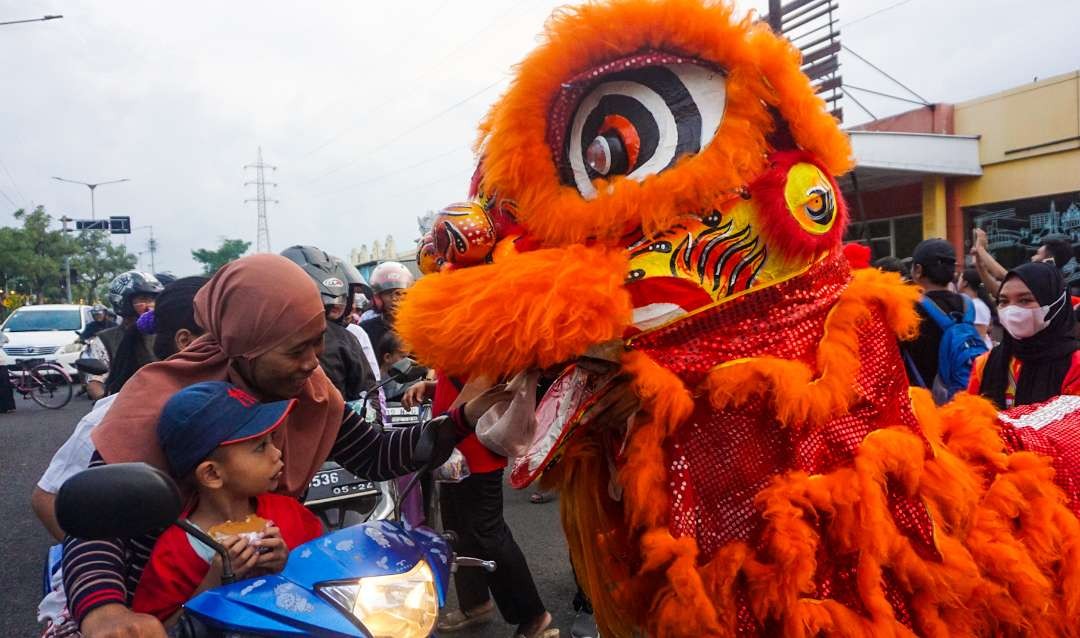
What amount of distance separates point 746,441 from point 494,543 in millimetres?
2120

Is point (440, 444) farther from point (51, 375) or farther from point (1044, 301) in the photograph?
point (51, 375)

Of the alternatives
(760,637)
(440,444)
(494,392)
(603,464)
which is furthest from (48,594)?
(760,637)

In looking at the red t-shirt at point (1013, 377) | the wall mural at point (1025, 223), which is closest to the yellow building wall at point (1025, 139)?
the wall mural at point (1025, 223)

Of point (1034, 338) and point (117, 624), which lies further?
point (1034, 338)

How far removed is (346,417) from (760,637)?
3.92 feet

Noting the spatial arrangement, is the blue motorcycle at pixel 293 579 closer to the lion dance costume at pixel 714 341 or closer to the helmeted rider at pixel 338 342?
the lion dance costume at pixel 714 341

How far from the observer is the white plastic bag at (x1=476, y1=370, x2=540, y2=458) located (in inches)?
61.5

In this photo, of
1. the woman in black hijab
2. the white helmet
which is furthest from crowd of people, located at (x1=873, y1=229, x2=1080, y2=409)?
the white helmet

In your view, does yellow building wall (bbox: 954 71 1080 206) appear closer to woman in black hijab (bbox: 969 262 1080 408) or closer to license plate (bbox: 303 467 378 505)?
woman in black hijab (bbox: 969 262 1080 408)

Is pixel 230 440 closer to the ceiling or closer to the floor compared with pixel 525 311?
closer to the floor

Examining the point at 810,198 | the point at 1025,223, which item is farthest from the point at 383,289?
the point at 1025,223

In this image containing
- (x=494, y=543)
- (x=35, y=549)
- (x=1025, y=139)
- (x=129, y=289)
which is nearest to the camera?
(x=494, y=543)

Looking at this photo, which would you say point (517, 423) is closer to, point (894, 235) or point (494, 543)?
point (494, 543)

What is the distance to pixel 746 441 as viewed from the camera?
1.44 meters
